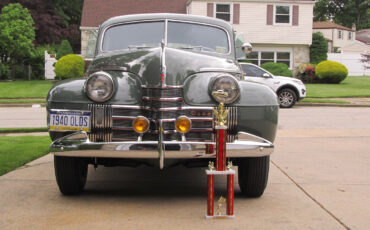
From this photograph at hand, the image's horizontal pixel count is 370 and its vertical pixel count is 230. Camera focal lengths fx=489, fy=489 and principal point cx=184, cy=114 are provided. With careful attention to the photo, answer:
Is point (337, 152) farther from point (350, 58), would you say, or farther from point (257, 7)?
point (350, 58)

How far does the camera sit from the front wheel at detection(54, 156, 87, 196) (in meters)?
4.70

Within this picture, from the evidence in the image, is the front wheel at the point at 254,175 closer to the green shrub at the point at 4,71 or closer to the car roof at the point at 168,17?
the car roof at the point at 168,17

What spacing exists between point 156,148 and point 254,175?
1.13 metres

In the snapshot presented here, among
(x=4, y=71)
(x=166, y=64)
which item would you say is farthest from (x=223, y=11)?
(x=166, y=64)

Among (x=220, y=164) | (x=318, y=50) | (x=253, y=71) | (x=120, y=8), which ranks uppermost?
(x=120, y=8)

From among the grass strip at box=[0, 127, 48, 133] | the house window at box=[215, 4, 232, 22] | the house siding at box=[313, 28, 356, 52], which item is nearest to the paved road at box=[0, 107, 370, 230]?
the grass strip at box=[0, 127, 48, 133]

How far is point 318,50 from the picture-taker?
31.0 metres

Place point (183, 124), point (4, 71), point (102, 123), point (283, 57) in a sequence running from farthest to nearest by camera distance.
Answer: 1. point (283, 57)
2. point (4, 71)
3. point (102, 123)
4. point (183, 124)

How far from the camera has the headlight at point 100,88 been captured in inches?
175

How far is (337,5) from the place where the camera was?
68750 mm

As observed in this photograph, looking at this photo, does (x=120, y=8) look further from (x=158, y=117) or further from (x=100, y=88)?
(x=158, y=117)

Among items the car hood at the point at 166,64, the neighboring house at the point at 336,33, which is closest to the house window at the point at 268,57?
the neighboring house at the point at 336,33

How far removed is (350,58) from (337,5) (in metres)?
35.0

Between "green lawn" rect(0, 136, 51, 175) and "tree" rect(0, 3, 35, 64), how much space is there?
830 inches
